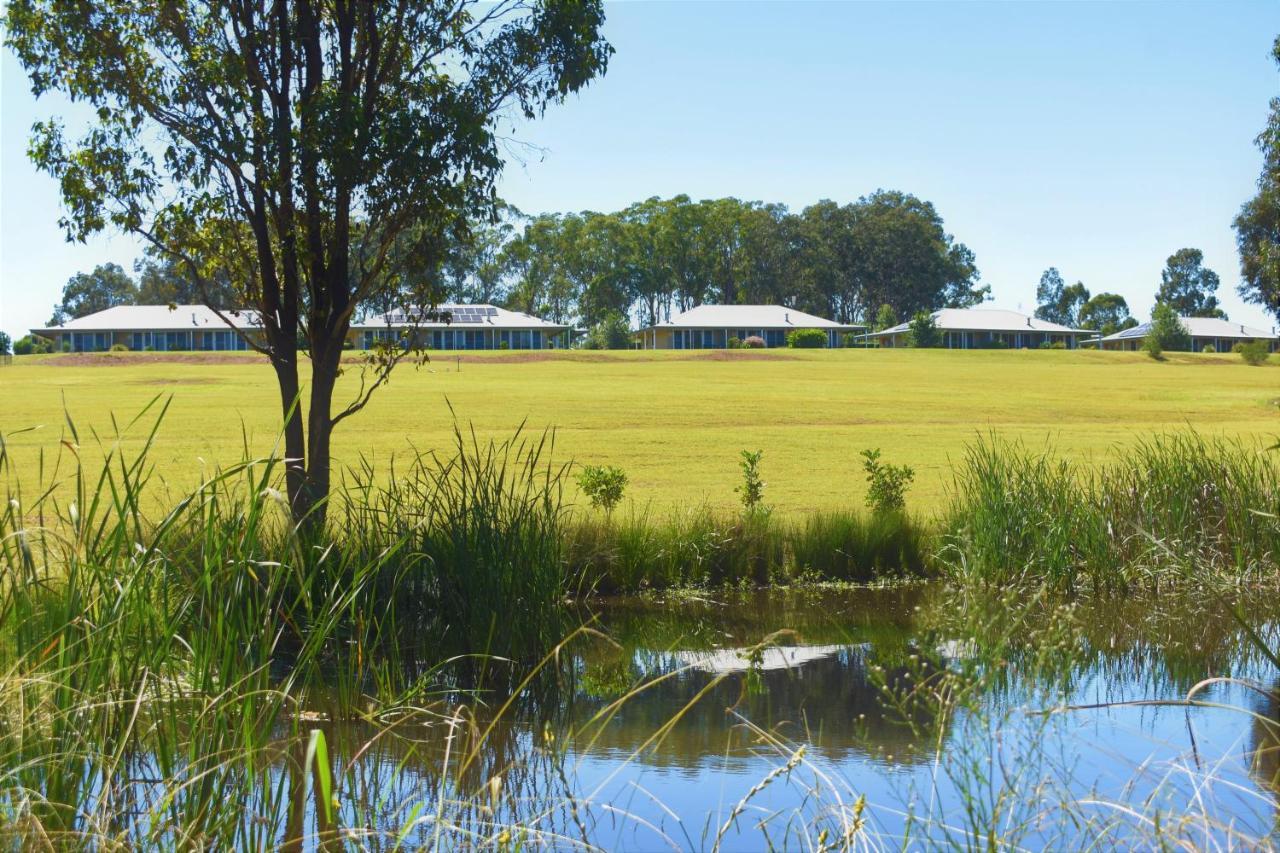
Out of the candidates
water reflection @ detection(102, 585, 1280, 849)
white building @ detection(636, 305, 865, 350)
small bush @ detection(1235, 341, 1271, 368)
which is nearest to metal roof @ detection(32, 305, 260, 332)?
white building @ detection(636, 305, 865, 350)

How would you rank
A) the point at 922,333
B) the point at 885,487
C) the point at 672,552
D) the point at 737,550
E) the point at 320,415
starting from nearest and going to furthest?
the point at 320,415 < the point at 672,552 < the point at 737,550 < the point at 885,487 < the point at 922,333

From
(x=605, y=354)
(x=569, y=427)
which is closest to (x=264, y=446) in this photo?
(x=569, y=427)

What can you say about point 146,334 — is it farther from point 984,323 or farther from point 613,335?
point 984,323

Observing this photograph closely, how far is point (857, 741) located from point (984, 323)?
249 ft

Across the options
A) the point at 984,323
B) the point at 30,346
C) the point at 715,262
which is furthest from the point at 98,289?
the point at 984,323

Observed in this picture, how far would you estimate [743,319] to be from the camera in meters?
74.1

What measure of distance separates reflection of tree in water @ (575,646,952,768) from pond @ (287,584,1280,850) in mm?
21

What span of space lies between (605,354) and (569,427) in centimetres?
2623

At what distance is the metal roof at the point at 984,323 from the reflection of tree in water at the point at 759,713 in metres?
69.1

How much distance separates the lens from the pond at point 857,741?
140 inches

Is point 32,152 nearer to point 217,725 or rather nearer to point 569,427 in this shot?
point 217,725

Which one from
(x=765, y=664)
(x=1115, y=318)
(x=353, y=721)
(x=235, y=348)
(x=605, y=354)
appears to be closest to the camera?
(x=353, y=721)

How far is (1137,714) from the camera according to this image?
6207mm

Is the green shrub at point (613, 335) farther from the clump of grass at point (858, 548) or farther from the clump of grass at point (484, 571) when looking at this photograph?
the clump of grass at point (484, 571)
